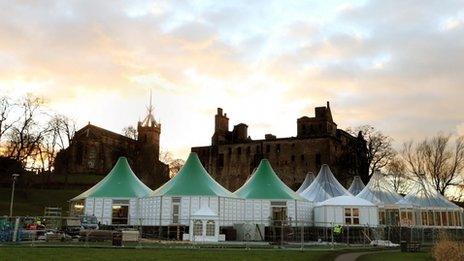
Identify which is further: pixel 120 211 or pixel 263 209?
pixel 120 211

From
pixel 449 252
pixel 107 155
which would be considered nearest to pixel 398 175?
pixel 449 252

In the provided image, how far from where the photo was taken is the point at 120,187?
4128 cm

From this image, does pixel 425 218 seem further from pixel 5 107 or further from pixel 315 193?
pixel 5 107

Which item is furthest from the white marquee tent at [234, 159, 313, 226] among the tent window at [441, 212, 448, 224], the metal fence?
the tent window at [441, 212, 448, 224]

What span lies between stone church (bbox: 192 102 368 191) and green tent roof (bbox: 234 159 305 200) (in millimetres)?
40787

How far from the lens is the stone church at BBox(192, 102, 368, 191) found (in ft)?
285

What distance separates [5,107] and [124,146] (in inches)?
1575

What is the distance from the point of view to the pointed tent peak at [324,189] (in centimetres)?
4631

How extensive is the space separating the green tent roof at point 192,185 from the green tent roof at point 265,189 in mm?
2358

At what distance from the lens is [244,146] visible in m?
95.1

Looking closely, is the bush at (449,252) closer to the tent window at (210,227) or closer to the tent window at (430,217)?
the tent window at (210,227)

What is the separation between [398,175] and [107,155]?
189 ft

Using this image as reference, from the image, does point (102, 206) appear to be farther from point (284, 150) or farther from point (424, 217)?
point (284, 150)

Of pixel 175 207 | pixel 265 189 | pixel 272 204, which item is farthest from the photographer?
pixel 265 189
